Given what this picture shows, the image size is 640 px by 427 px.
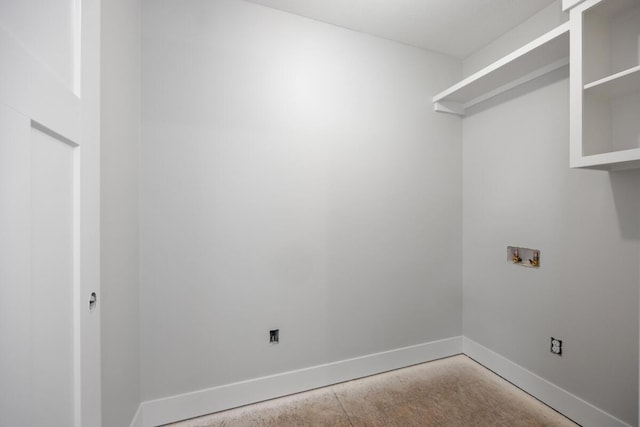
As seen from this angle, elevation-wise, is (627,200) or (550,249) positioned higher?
(627,200)

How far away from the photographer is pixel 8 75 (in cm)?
52

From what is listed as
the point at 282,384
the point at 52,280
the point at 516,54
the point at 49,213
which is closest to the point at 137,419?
the point at 282,384

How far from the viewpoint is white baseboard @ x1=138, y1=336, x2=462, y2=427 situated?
5.37ft

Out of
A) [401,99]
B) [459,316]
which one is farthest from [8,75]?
[459,316]

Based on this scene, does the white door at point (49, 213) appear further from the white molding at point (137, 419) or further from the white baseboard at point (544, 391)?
the white baseboard at point (544, 391)

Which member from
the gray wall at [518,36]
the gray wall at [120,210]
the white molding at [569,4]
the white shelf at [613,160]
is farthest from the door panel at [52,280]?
the gray wall at [518,36]

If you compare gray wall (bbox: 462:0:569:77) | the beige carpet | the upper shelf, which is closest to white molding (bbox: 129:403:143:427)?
the beige carpet

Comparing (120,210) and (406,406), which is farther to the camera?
(406,406)

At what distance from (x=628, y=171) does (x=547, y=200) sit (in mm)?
421

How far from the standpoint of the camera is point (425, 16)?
1936mm

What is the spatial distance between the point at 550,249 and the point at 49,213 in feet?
8.23

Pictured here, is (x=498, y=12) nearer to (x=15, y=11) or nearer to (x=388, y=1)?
(x=388, y=1)

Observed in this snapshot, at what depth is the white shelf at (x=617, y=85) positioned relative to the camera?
47.5 inches

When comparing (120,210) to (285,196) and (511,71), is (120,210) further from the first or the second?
(511,71)
